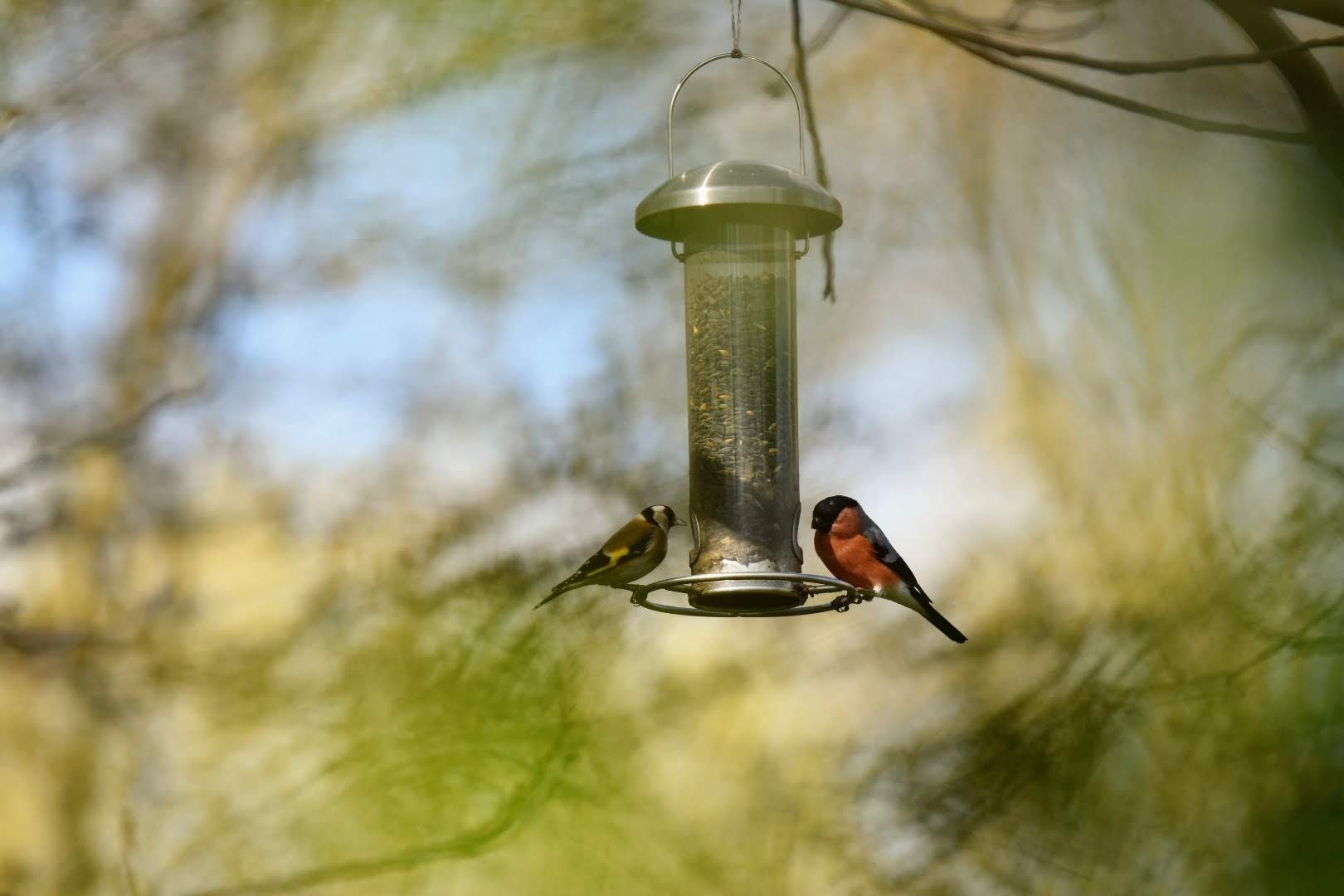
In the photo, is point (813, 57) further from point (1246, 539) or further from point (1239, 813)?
point (1239, 813)

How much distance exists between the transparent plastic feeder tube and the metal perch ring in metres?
0.31

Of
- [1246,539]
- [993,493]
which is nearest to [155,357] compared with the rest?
[993,493]

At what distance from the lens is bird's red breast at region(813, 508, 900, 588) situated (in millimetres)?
4520

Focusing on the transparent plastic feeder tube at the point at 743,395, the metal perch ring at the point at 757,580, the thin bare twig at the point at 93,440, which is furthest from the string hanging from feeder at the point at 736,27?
the thin bare twig at the point at 93,440

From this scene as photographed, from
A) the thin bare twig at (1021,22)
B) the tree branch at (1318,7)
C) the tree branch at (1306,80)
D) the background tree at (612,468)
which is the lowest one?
the background tree at (612,468)

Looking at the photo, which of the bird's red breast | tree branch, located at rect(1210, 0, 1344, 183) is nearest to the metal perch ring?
the bird's red breast

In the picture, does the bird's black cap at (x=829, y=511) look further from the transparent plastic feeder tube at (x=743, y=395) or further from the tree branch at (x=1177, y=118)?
the tree branch at (x=1177, y=118)

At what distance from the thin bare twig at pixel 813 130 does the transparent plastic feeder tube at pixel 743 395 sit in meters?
1.16

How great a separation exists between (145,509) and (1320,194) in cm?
428

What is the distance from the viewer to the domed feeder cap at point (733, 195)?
12.3 ft

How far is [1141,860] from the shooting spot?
19.6 feet

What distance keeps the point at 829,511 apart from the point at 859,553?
151 mm

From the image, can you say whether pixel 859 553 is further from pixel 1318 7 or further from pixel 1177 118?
pixel 1177 118

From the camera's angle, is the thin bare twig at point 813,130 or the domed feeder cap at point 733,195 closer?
the domed feeder cap at point 733,195
